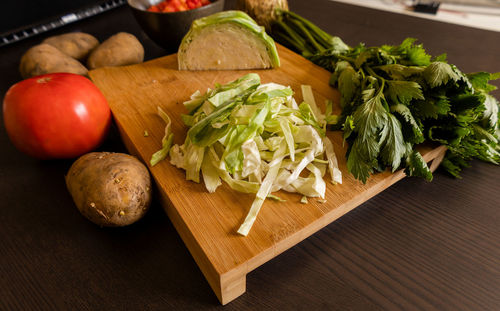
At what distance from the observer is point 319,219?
3.11ft

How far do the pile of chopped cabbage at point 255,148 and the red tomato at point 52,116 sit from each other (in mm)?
314

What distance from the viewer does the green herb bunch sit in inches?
41.1

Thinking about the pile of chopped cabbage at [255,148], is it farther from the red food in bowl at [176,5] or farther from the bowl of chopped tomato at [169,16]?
the red food in bowl at [176,5]

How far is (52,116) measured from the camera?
1.15 m

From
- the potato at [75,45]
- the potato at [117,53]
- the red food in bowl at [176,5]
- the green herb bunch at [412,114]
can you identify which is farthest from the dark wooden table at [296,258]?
the red food in bowl at [176,5]

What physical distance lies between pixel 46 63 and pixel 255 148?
1.26 metres

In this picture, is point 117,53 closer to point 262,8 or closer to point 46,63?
point 46,63

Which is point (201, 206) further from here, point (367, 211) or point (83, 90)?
point (83, 90)

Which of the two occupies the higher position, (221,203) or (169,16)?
(169,16)

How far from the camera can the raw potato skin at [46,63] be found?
1.61 meters

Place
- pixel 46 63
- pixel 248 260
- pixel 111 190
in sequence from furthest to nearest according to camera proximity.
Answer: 1. pixel 46 63
2. pixel 111 190
3. pixel 248 260

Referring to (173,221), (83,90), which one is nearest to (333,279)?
(173,221)

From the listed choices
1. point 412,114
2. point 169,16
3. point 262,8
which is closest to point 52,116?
point 169,16

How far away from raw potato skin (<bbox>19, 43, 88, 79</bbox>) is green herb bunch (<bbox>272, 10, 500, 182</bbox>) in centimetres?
133
